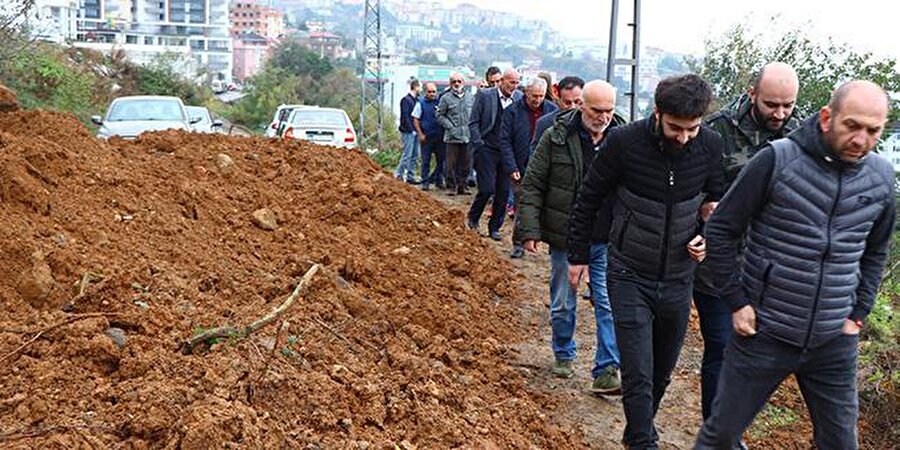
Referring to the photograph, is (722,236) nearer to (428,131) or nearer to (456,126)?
(456,126)

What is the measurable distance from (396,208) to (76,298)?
5892 millimetres

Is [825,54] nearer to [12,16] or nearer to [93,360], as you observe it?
[12,16]

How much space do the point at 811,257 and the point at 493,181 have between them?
733 cm

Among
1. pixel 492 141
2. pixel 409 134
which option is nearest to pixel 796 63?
pixel 409 134

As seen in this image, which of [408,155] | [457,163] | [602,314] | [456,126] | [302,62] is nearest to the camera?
[602,314]

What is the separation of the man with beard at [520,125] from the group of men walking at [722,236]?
2.31 m

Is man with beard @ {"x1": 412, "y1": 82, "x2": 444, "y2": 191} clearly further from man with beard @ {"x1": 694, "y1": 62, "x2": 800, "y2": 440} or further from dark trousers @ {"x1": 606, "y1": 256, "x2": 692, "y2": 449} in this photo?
dark trousers @ {"x1": 606, "y1": 256, "x2": 692, "y2": 449}

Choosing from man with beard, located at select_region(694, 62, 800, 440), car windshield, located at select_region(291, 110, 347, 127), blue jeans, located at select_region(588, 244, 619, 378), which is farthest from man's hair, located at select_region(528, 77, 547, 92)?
car windshield, located at select_region(291, 110, 347, 127)

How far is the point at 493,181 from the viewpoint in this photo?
11047mm

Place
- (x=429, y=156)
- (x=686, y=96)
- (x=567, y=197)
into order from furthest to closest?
1. (x=429, y=156)
2. (x=567, y=197)
3. (x=686, y=96)

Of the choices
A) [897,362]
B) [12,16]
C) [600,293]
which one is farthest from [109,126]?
[897,362]

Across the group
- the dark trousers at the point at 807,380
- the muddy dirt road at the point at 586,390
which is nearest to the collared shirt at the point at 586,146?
the muddy dirt road at the point at 586,390

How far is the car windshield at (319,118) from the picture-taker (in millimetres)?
22281

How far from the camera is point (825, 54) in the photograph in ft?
77.9
